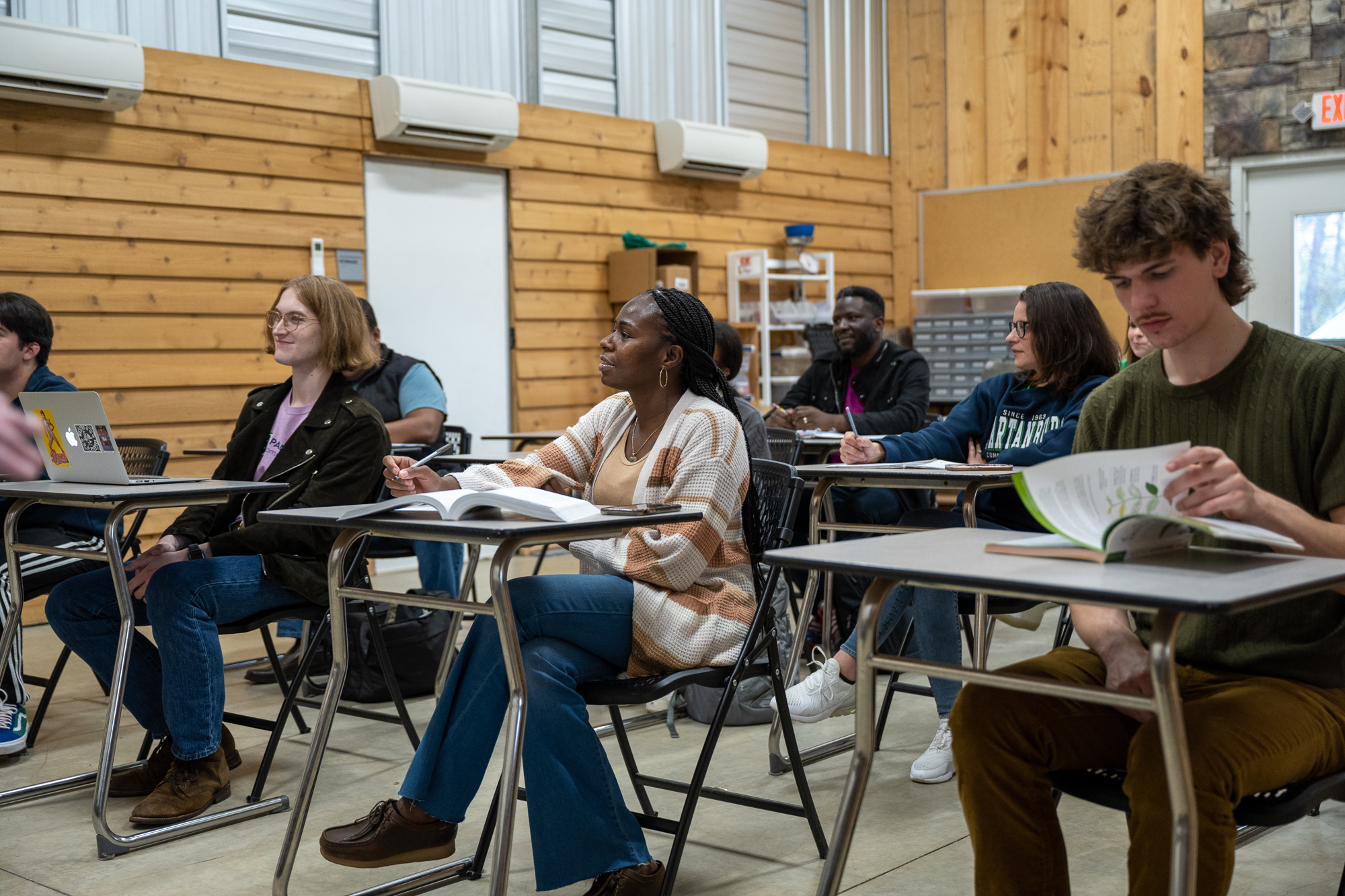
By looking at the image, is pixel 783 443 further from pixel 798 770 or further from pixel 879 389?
pixel 798 770

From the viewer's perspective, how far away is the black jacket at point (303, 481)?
281 centimetres

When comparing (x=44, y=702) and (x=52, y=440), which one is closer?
(x=52, y=440)

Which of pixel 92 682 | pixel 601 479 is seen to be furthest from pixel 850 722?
pixel 92 682

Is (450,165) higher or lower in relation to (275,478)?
higher

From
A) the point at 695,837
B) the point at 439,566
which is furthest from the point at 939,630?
the point at 439,566

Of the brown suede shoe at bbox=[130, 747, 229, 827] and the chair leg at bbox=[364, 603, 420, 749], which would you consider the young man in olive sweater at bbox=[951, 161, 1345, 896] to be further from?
the brown suede shoe at bbox=[130, 747, 229, 827]

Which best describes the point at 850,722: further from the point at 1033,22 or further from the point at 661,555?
the point at 1033,22

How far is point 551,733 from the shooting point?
6.64 ft

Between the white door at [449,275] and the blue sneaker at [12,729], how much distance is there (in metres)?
3.44

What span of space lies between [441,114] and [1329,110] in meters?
5.19

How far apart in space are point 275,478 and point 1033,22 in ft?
24.2

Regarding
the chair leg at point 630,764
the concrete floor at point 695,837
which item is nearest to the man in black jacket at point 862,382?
the concrete floor at point 695,837

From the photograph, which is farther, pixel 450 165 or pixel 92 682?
pixel 450 165

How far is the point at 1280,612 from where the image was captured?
64.4 inches
